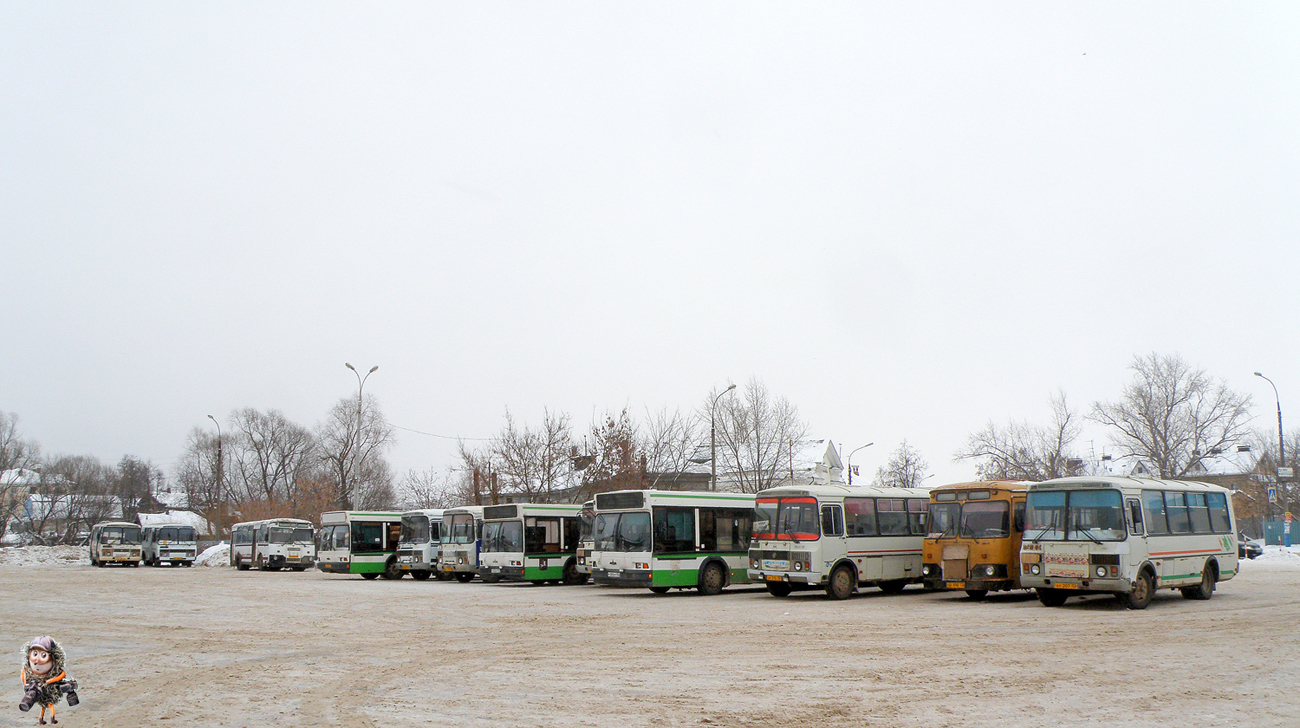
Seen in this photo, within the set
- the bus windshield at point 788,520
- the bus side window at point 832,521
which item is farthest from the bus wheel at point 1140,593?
the bus windshield at point 788,520

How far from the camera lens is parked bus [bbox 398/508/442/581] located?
36.9 m

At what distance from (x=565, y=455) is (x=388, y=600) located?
88.3 ft

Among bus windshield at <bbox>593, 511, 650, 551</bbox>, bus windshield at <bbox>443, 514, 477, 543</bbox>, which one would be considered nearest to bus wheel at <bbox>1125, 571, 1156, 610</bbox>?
bus windshield at <bbox>593, 511, 650, 551</bbox>

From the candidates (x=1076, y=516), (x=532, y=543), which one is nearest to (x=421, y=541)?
(x=532, y=543)

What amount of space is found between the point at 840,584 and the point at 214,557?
178 ft

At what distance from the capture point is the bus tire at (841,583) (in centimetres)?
2295

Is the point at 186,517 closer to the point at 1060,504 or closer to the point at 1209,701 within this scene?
the point at 1060,504

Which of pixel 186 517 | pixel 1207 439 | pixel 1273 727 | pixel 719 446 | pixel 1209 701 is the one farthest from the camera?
pixel 186 517

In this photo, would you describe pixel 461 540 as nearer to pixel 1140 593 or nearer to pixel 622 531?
pixel 622 531

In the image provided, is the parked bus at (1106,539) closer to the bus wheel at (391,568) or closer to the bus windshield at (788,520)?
the bus windshield at (788,520)

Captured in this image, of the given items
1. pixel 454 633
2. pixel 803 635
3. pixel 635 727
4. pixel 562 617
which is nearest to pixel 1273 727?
pixel 635 727

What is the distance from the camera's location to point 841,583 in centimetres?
2309

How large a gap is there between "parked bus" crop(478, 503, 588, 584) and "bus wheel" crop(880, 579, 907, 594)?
10.0 meters

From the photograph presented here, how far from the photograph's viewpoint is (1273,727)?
788cm
